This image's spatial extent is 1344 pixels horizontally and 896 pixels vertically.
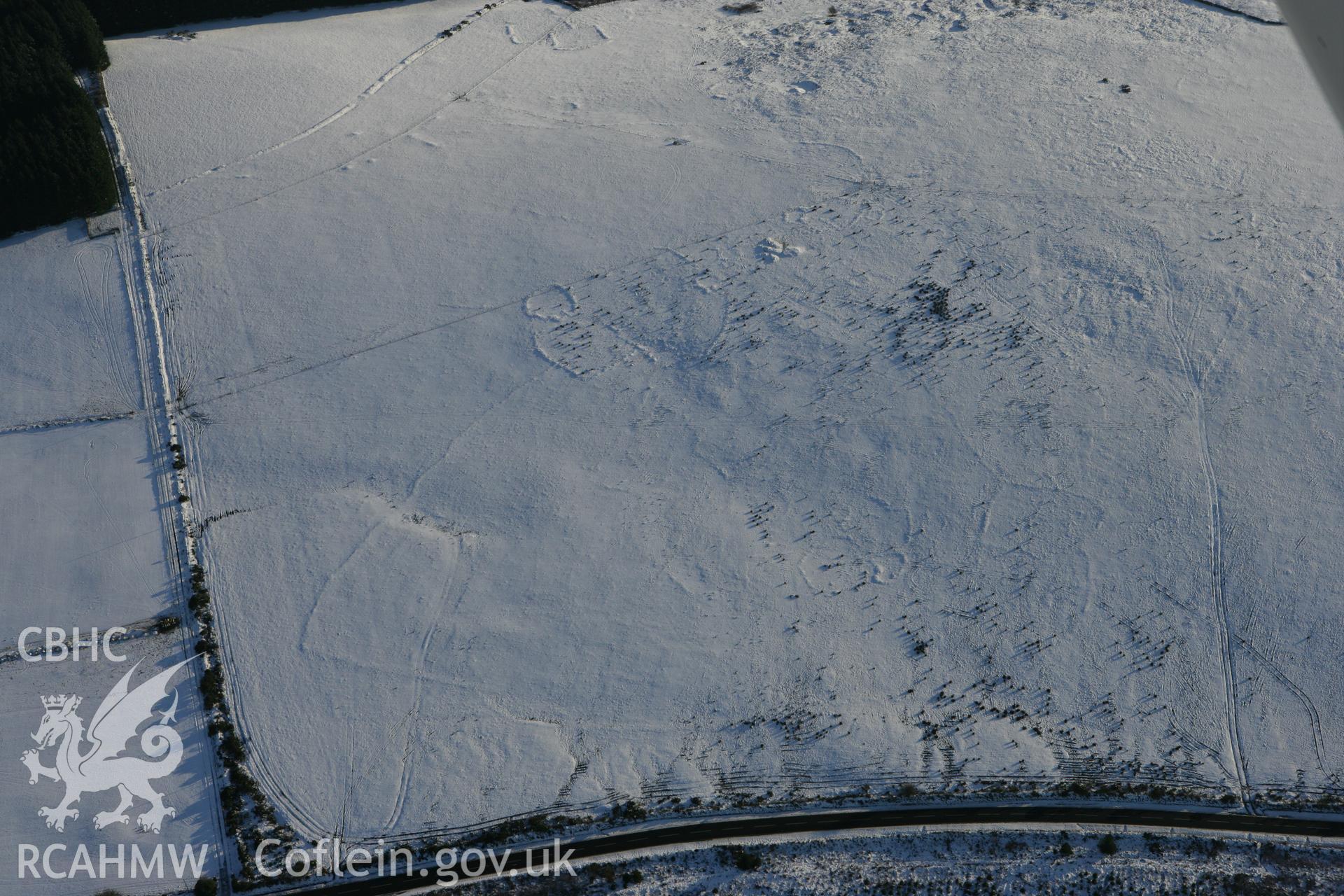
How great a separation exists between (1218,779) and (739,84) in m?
39.6

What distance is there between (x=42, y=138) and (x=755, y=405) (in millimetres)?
35371

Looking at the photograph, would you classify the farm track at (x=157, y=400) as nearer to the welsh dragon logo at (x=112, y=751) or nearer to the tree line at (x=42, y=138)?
the tree line at (x=42, y=138)

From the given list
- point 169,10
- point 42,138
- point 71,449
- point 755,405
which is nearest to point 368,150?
point 42,138

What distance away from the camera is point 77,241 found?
139 ft

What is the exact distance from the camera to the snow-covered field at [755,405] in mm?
30812

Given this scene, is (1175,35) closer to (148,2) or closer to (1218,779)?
(1218,779)

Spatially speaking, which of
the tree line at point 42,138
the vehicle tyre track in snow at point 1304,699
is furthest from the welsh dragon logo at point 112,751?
the vehicle tyre track in snow at point 1304,699

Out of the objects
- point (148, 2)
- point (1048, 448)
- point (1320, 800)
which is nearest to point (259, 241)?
point (148, 2)

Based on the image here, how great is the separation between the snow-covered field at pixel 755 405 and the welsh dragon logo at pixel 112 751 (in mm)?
2848

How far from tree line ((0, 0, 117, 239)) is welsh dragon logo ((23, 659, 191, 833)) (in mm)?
24337

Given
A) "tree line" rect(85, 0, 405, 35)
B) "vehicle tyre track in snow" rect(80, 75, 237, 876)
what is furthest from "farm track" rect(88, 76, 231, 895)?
"tree line" rect(85, 0, 405, 35)

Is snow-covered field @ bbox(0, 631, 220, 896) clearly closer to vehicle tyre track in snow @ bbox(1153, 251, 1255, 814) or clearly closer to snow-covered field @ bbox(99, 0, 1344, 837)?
snow-covered field @ bbox(99, 0, 1344, 837)

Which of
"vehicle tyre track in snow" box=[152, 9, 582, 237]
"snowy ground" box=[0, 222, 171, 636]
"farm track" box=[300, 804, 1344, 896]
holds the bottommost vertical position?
"farm track" box=[300, 804, 1344, 896]

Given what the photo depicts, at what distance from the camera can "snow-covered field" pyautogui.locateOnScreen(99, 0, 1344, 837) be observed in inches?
1213
